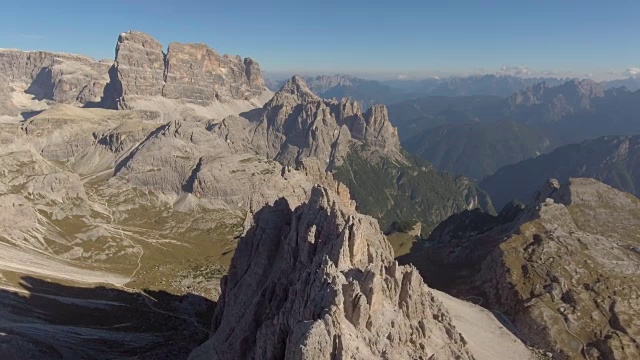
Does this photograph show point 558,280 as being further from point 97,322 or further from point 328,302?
point 97,322

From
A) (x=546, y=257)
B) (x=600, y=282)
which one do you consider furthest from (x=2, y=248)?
(x=600, y=282)

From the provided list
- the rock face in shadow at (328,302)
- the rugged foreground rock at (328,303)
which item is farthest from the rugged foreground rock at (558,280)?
the rock face in shadow at (328,302)

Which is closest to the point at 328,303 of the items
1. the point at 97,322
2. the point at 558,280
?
the point at 558,280

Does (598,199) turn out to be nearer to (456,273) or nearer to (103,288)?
(456,273)

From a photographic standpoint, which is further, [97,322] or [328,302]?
[97,322]

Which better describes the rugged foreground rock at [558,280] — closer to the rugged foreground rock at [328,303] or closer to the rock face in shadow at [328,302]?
the rugged foreground rock at [328,303]

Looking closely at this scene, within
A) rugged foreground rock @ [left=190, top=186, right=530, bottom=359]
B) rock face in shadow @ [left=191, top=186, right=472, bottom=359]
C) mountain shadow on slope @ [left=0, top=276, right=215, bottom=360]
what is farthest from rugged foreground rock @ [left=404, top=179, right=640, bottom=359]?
mountain shadow on slope @ [left=0, top=276, right=215, bottom=360]

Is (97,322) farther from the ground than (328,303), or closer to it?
closer to it

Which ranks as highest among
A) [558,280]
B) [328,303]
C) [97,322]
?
[328,303]
